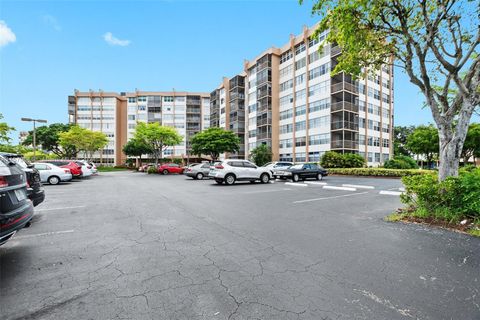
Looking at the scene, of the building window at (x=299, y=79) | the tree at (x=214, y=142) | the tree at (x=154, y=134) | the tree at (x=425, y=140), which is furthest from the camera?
the building window at (x=299, y=79)

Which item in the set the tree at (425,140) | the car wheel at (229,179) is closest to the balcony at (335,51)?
the tree at (425,140)

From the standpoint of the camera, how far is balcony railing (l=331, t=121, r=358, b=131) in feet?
111

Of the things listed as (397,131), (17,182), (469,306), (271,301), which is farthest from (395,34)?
(397,131)

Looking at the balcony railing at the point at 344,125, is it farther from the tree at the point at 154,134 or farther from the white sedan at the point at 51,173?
the white sedan at the point at 51,173

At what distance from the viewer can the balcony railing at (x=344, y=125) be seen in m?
33.8

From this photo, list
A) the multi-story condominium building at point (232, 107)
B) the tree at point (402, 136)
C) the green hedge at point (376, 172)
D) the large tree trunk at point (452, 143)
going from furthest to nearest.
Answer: the tree at point (402, 136) → the multi-story condominium building at point (232, 107) → the green hedge at point (376, 172) → the large tree trunk at point (452, 143)

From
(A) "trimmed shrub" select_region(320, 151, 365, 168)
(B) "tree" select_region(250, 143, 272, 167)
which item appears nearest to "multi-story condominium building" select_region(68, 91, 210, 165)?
(B) "tree" select_region(250, 143, 272, 167)

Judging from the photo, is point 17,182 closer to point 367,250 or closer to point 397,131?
point 367,250

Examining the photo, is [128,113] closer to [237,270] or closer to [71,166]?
[71,166]

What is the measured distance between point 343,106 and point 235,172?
24498 millimetres

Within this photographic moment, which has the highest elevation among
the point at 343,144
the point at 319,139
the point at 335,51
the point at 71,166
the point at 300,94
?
the point at 335,51

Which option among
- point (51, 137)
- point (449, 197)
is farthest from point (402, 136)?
point (51, 137)

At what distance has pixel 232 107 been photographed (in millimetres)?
54969

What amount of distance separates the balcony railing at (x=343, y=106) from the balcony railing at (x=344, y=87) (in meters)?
1.85
